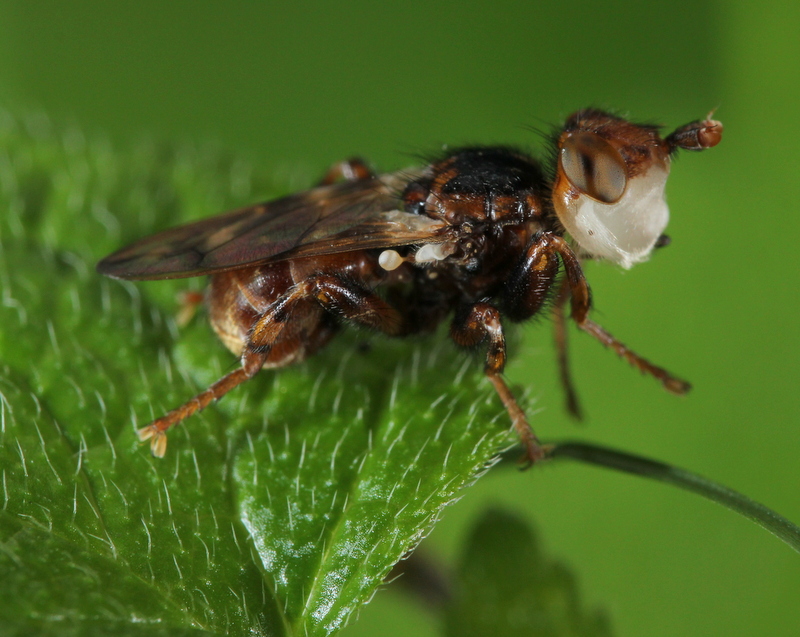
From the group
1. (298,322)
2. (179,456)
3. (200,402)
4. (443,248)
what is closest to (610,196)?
(443,248)

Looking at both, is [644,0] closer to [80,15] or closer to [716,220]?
[716,220]

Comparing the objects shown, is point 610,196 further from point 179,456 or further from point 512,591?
point 179,456

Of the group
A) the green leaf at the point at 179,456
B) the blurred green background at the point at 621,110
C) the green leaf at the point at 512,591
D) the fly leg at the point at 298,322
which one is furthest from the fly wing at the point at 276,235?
the green leaf at the point at 512,591

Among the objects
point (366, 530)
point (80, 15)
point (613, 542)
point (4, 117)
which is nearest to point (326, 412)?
point (366, 530)

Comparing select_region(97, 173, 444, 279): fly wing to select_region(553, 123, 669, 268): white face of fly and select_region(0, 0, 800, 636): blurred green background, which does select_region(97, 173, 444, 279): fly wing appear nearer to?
select_region(553, 123, 669, 268): white face of fly

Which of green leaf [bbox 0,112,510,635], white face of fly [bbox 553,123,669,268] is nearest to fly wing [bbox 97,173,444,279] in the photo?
green leaf [bbox 0,112,510,635]

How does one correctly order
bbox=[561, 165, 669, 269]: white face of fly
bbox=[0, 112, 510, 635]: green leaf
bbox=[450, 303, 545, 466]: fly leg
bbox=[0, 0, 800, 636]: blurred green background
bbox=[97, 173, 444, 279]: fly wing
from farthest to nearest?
1. bbox=[0, 0, 800, 636]: blurred green background
2. bbox=[97, 173, 444, 279]: fly wing
3. bbox=[561, 165, 669, 269]: white face of fly
4. bbox=[450, 303, 545, 466]: fly leg
5. bbox=[0, 112, 510, 635]: green leaf

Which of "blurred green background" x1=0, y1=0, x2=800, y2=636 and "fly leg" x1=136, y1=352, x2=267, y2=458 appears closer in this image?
"fly leg" x1=136, y1=352, x2=267, y2=458

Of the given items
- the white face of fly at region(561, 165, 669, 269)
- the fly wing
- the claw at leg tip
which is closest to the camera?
the claw at leg tip
